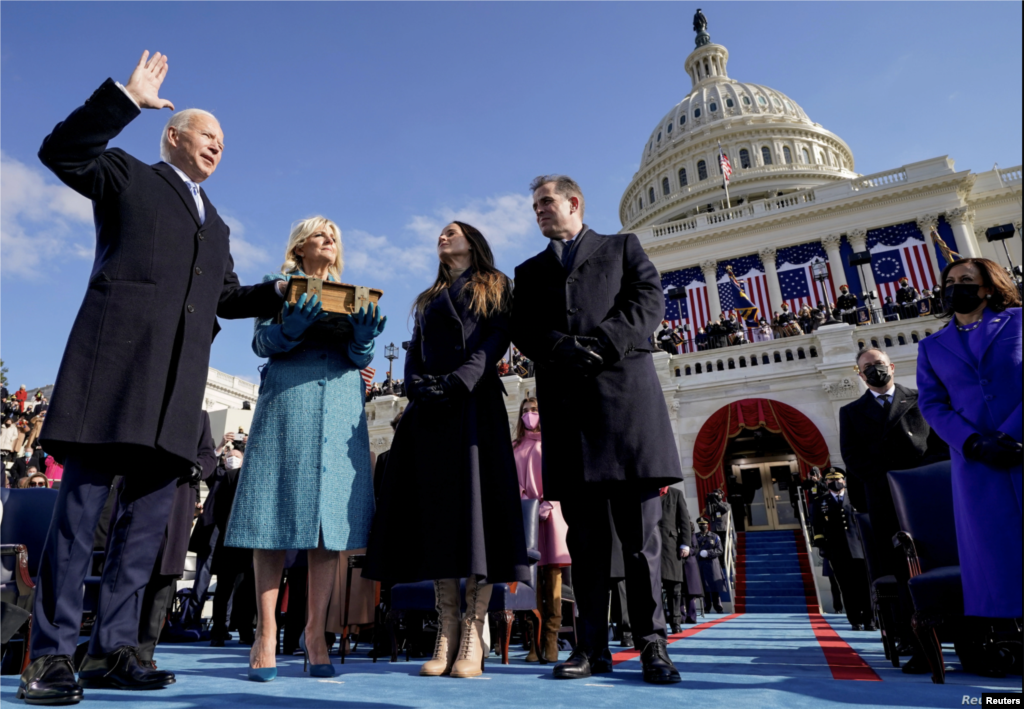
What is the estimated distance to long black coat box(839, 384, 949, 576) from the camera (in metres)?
3.92

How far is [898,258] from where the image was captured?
27.7 meters

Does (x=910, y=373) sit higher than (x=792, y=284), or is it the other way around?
(x=792, y=284)

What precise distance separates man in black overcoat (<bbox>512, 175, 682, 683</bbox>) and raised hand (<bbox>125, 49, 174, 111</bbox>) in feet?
5.84

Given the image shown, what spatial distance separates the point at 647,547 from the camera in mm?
2615

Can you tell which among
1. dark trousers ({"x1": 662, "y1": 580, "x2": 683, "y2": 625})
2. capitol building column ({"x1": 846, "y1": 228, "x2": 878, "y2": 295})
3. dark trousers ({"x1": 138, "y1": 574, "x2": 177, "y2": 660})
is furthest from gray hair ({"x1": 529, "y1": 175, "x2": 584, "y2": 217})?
capitol building column ({"x1": 846, "y1": 228, "x2": 878, "y2": 295})

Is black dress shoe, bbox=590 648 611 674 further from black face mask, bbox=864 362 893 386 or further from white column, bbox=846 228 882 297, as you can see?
white column, bbox=846 228 882 297

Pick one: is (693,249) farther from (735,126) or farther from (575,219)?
(575,219)

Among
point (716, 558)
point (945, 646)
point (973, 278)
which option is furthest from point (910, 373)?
point (973, 278)

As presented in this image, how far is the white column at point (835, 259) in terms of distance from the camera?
28.4m

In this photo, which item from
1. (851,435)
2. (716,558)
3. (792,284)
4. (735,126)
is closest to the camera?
(851,435)

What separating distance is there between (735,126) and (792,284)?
2703 cm

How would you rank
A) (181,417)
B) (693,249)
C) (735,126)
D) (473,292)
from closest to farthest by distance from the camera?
(181,417), (473,292), (693,249), (735,126)

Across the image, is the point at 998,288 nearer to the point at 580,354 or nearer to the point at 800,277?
the point at 580,354

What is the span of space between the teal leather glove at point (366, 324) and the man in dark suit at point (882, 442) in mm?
3046
